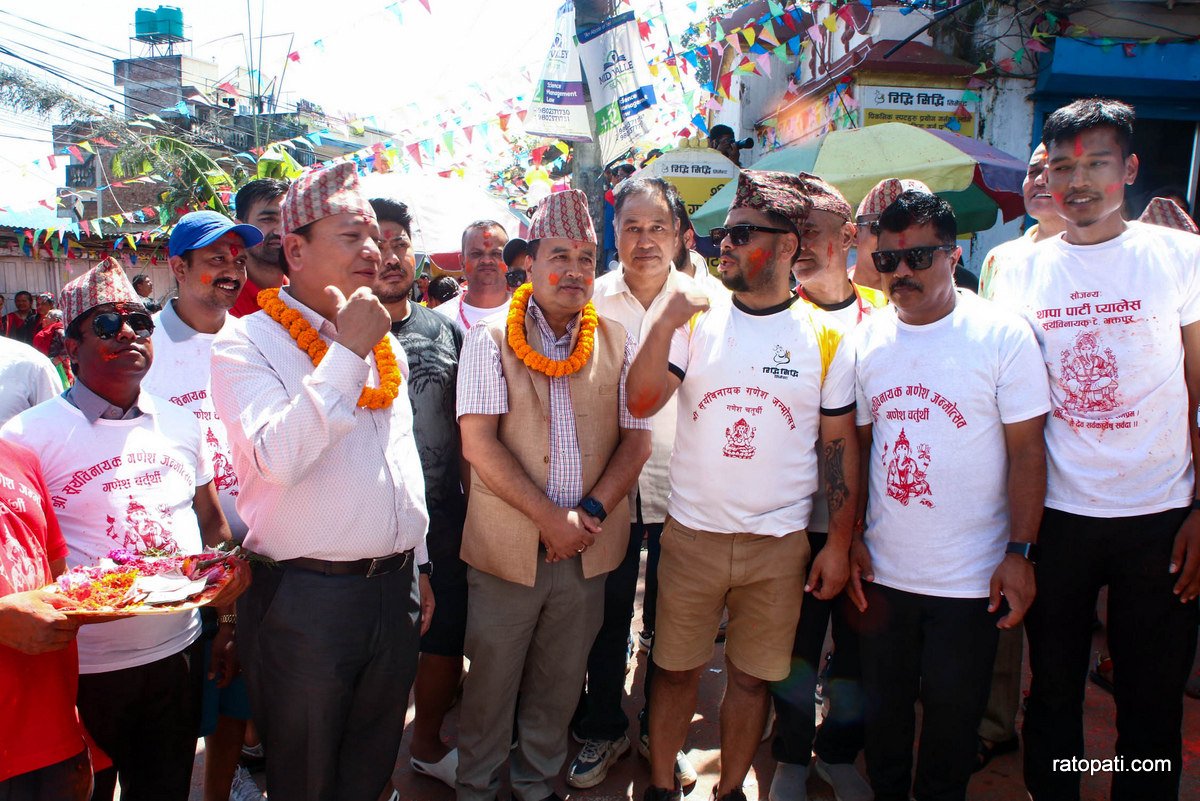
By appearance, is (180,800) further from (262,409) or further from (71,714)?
(262,409)

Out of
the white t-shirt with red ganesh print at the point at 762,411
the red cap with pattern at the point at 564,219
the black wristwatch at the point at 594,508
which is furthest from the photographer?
the red cap with pattern at the point at 564,219

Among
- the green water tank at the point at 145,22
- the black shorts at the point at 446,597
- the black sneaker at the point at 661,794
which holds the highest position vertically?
the green water tank at the point at 145,22

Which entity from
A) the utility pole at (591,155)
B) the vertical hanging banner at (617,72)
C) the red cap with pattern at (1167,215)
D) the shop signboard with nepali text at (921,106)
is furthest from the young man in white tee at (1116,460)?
the shop signboard with nepali text at (921,106)

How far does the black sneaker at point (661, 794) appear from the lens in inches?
120

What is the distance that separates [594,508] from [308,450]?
1.13 meters

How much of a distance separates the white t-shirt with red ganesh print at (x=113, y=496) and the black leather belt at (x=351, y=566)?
1.49 feet

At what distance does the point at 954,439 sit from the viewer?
2602 millimetres

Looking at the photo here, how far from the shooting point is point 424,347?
3.32 m

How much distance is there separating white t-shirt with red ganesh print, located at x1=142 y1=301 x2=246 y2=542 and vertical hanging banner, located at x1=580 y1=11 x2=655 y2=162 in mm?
5220

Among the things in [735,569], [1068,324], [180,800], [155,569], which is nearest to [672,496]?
[735,569]

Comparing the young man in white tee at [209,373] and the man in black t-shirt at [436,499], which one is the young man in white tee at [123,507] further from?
the man in black t-shirt at [436,499]

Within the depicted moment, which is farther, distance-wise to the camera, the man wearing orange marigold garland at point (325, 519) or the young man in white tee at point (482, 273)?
the young man in white tee at point (482, 273)

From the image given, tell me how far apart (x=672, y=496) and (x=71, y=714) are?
2005 millimetres

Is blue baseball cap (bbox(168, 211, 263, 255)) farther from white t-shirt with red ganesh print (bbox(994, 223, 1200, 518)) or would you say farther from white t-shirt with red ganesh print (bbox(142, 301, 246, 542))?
white t-shirt with red ganesh print (bbox(994, 223, 1200, 518))
